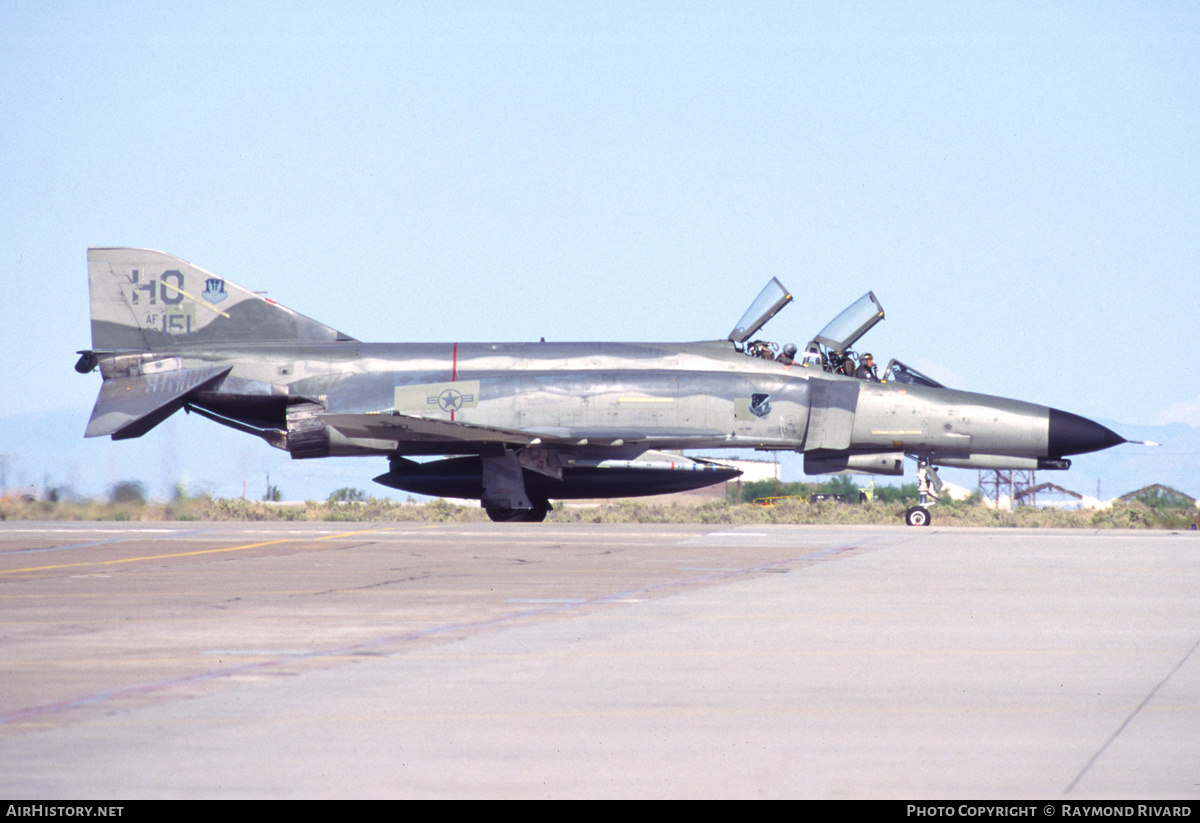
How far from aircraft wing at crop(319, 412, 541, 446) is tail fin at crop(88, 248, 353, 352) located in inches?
135

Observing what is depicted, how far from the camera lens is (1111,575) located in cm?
1188

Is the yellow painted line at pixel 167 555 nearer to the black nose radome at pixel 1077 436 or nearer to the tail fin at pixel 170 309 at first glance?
the tail fin at pixel 170 309

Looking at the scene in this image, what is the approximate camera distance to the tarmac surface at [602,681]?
4.39m

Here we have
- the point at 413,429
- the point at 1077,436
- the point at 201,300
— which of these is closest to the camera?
the point at 1077,436

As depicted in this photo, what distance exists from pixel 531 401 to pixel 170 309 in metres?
7.84

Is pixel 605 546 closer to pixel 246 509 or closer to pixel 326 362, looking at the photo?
pixel 326 362

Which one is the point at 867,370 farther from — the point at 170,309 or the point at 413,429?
the point at 170,309

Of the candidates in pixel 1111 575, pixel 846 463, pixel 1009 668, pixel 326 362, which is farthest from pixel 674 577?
pixel 326 362

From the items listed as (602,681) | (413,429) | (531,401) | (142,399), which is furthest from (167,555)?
(602,681)

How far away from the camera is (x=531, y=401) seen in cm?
2198

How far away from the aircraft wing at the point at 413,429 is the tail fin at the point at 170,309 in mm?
3417

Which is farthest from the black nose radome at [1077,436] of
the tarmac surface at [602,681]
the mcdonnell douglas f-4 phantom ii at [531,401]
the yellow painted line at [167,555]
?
the yellow painted line at [167,555]

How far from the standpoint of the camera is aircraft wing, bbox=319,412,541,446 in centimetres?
2120
